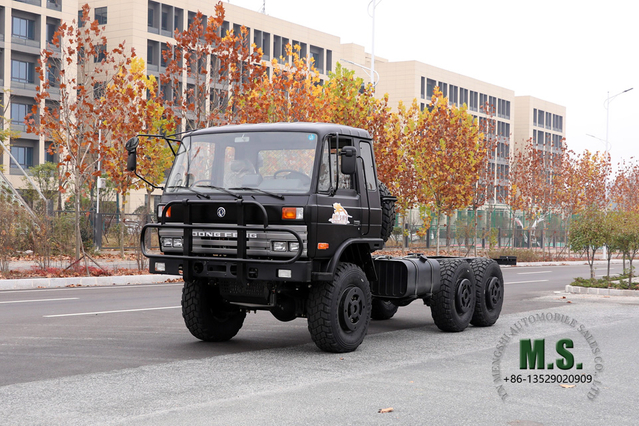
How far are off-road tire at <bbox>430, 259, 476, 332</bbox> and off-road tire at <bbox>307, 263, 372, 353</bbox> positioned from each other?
1.95 metres

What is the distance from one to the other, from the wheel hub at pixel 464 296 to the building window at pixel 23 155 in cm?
5102

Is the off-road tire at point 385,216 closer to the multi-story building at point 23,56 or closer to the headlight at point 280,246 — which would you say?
the headlight at point 280,246

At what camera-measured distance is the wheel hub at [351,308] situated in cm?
907

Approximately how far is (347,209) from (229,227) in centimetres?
149

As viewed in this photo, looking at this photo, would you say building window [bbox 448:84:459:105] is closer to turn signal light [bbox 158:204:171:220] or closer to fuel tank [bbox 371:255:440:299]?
fuel tank [bbox 371:255:440:299]

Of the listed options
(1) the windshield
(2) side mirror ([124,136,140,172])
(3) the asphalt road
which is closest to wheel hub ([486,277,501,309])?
(3) the asphalt road

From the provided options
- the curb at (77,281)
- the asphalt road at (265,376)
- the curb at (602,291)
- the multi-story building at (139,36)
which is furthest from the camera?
the multi-story building at (139,36)

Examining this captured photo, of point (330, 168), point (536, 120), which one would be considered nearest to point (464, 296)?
point (330, 168)

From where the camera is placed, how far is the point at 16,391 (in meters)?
6.80

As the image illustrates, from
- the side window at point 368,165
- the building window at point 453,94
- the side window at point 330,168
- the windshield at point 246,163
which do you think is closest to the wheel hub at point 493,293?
the side window at point 368,165

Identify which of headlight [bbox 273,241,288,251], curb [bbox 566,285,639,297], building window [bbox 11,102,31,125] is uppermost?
building window [bbox 11,102,31,125]

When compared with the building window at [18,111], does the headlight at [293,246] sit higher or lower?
lower

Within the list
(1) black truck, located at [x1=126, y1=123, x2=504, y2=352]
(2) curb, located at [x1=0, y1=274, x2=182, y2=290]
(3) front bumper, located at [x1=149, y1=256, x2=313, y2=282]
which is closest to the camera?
(3) front bumper, located at [x1=149, y1=256, x2=313, y2=282]

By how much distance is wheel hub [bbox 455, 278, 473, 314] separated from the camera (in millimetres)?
11273
